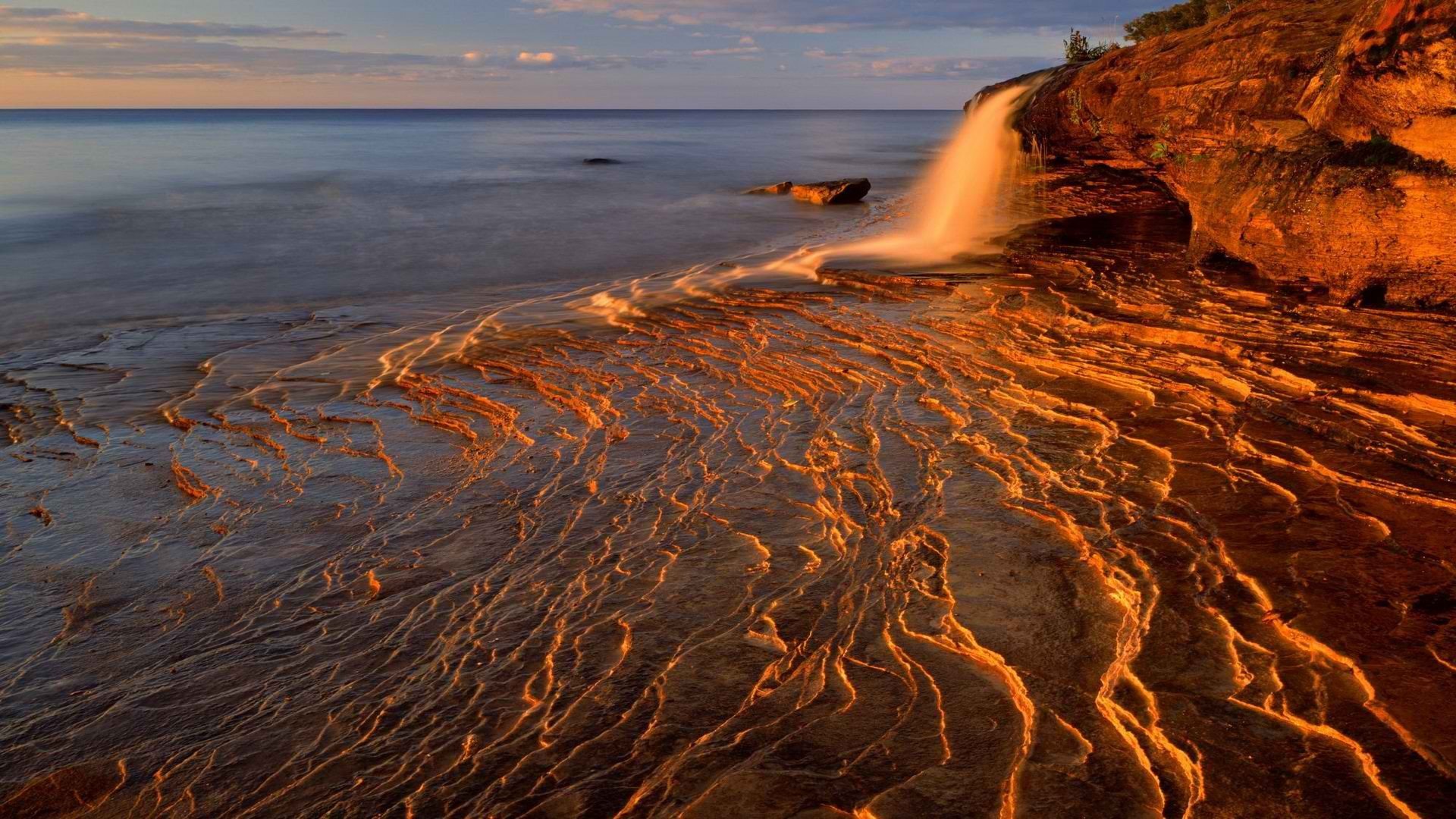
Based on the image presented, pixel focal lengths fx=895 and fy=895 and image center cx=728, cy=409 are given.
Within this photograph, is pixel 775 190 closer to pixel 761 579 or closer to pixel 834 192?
pixel 834 192

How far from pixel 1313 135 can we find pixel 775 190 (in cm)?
1830

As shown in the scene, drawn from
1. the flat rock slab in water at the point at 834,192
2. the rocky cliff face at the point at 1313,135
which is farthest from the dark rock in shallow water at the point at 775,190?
the rocky cliff face at the point at 1313,135

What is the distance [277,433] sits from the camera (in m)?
6.70

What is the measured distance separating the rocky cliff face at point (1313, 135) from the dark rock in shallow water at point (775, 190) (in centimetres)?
1398

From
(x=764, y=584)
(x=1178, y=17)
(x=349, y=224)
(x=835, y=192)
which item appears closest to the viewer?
(x=764, y=584)

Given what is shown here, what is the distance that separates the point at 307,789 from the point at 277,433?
422 cm

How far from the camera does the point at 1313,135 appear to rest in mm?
9055

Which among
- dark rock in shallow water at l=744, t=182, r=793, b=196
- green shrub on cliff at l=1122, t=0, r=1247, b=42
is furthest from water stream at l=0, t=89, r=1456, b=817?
dark rock in shallow water at l=744, t=182, r=793, b=196

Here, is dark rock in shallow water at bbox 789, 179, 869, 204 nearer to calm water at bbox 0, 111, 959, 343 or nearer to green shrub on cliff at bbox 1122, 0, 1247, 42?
calm water at bbox 0, 111, 959, 343

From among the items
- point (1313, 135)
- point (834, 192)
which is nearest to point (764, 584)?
point (1313, 135)

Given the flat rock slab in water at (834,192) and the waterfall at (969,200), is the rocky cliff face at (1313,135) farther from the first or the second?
the flat rock slab in water at (834,192)

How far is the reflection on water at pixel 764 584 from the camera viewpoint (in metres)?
3.11

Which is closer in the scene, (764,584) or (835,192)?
(764,584)

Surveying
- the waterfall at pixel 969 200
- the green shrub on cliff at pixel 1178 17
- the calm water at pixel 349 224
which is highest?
the green shrub on cliff at pixel 1178 17
